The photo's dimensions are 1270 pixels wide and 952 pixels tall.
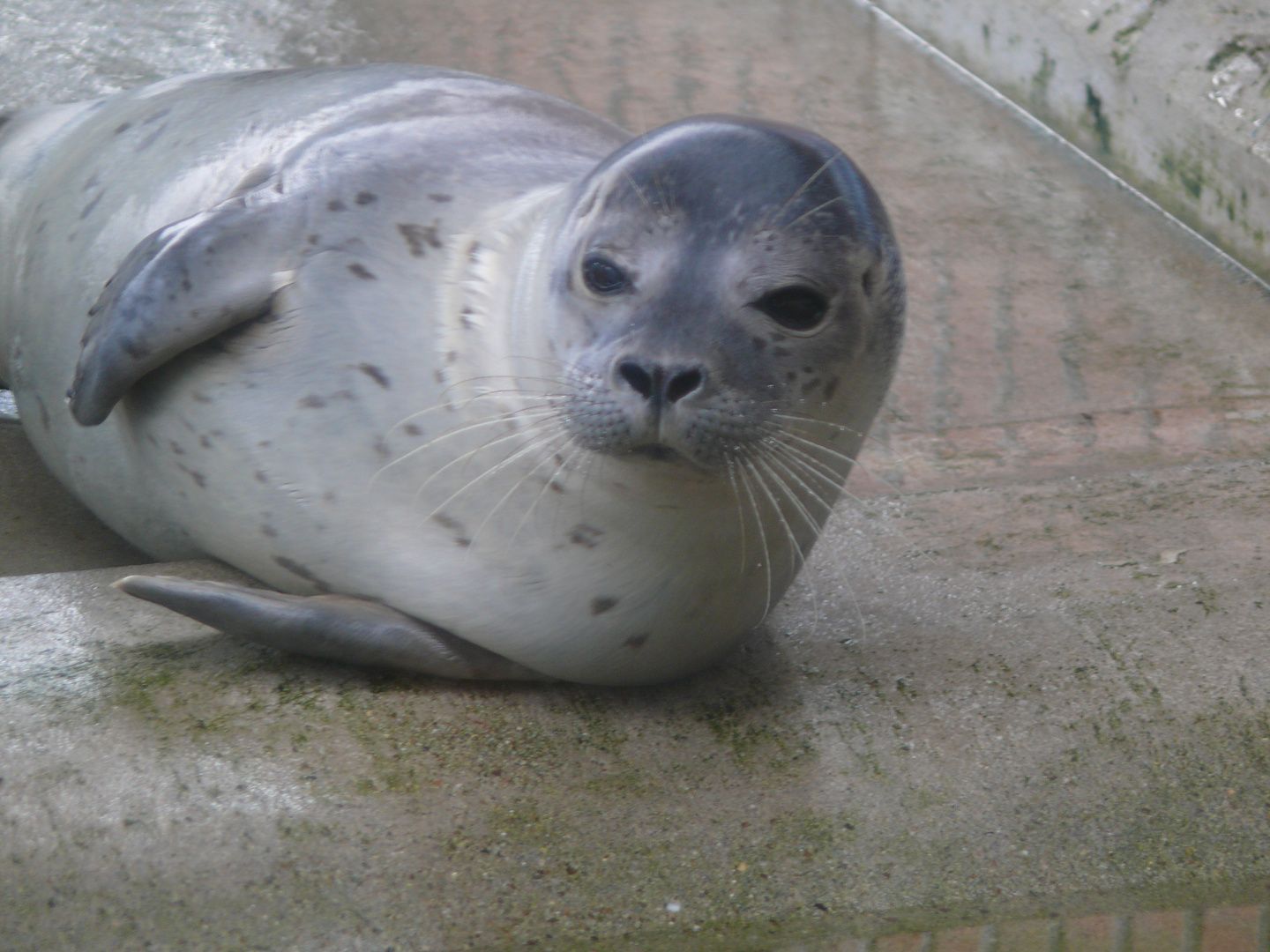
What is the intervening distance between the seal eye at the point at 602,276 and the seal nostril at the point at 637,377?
0.15m

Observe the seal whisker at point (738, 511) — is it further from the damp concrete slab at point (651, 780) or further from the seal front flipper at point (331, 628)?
the seal front flipper at point (331, 628)

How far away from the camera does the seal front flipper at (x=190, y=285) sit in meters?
2.45

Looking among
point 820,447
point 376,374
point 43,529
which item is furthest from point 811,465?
point 43,529

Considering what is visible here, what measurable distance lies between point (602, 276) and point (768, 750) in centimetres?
83

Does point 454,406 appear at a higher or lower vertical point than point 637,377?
lower

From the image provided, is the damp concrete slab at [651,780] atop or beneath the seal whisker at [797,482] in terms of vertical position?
beneath

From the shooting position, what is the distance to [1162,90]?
198 inches

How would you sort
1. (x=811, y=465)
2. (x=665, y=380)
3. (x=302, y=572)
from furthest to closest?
1. (x=302, y=572)
2. (x=811, y=465)
3. (x=665, y=380)

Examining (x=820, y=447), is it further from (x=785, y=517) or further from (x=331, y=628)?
(x=331, y=628)

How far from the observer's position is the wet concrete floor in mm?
1945

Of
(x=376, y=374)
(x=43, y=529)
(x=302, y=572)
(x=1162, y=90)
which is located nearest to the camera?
(x=376, y=374)

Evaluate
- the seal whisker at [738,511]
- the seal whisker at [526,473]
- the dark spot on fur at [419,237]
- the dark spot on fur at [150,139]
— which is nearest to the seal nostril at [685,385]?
the seal whisker at [738,511]

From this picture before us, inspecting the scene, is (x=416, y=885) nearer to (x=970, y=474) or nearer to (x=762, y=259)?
(x=762, y=259)

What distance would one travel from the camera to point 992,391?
3994 mm
